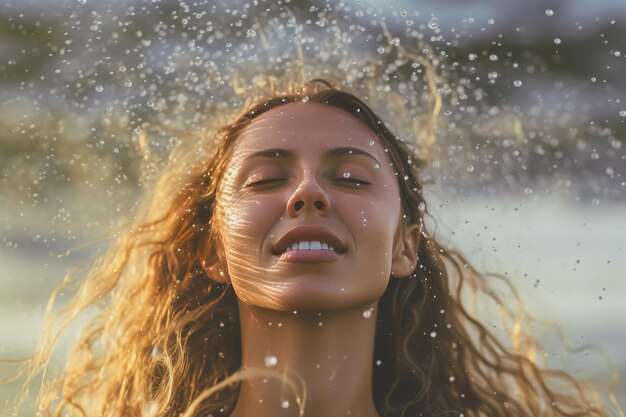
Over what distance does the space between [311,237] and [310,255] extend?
0.06 metres

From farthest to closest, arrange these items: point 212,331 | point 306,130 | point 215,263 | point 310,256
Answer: point 212,331, point 215,263, point 306,130, point 310,256

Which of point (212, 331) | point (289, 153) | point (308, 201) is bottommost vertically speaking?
point (212, 331)

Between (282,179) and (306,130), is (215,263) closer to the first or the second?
(282,179)

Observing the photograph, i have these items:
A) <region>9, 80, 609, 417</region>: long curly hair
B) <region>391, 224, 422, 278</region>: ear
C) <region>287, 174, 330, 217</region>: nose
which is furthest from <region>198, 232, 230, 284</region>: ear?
<region>391, 224, 422, 278</region>: ear

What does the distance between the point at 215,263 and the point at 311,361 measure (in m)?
0.48

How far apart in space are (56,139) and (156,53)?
0.86 meters

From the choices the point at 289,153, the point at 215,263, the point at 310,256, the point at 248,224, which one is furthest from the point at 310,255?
the point at 215,263

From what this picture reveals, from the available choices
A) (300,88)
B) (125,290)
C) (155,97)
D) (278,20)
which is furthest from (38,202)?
(300,88)

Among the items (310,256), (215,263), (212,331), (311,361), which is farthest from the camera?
(212,331)

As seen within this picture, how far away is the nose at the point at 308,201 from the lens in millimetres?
2838

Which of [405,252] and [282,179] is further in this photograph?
[405,252]

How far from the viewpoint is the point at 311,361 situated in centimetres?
291

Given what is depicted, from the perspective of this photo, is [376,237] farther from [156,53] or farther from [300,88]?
[156,53]

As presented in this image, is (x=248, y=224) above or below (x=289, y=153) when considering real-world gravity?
below
